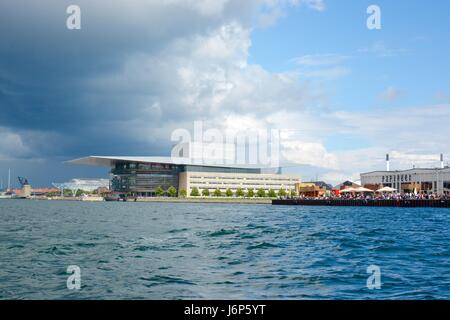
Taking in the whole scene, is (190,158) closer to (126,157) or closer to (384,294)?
(126,157)

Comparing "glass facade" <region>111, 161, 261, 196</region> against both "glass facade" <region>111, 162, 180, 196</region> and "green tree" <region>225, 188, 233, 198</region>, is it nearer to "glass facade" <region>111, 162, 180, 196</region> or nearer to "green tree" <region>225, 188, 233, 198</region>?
"glass facade" <region>111, 162, 180, 196</region>

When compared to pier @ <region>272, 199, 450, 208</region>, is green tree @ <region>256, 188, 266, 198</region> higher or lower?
higher

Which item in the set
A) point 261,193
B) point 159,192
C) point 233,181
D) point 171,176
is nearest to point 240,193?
point 261,193

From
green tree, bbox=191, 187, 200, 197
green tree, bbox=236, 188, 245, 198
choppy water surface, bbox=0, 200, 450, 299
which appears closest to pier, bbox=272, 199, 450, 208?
green tree, bbox=236, 188, 245, 198

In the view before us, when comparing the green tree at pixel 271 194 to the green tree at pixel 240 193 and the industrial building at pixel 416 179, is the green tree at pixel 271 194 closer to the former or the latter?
the green tree at pixel 240 193

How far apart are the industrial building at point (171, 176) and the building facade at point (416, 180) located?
3534 cm

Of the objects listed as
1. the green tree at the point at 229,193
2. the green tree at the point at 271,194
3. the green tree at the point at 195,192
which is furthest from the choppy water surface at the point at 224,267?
the green tree at the point at 195,192

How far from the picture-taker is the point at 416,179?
131500 mm

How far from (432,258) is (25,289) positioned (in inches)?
462

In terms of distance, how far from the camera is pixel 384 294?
34.6 ft

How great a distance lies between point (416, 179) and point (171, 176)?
74.8 metres

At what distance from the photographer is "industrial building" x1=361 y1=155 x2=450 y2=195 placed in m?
124

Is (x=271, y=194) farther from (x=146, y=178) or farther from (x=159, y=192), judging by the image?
(x=146, y=178)

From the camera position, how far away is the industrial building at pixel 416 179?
405 feet
